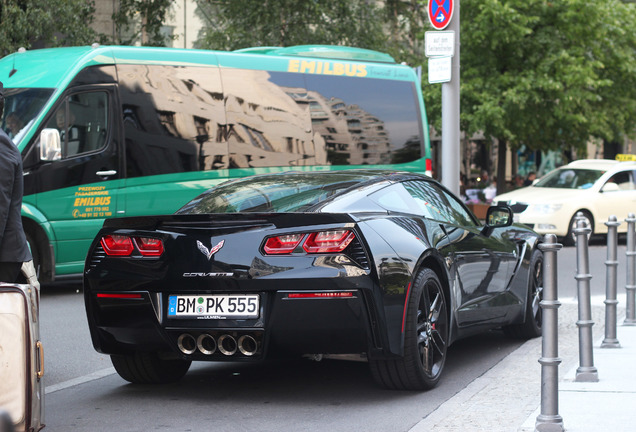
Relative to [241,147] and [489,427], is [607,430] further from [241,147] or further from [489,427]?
[241,147]

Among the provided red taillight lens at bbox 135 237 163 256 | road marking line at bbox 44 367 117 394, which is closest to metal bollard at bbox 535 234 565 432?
red taillight lens at bbox 135 237 163 256

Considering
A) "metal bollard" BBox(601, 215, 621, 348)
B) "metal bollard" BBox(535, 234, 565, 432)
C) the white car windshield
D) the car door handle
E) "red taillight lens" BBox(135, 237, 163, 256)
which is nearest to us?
"metal bollard" BBox(535, 234, 565, 432)

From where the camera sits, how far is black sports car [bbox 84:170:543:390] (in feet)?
18.4

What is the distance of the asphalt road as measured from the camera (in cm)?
549

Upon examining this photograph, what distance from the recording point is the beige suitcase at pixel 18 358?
4480 millimetres

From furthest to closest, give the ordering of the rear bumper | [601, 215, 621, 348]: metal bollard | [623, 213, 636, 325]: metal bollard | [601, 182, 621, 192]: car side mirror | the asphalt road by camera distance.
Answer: [601, 182, 621, 192]: car side mirror
[623, 213, 636, 325]: metal bollard
[601, 215, 621, 348]: metal bollard
the rear bumper
the asphalt road

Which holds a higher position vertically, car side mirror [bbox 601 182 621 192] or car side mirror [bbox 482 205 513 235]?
car side mirror [bbox 482 205 513 235]

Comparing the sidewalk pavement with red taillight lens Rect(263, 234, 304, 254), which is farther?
red taillight lens Rect(263, 234, 304, 254)

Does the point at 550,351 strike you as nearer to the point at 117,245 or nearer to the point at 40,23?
the point at 117,245

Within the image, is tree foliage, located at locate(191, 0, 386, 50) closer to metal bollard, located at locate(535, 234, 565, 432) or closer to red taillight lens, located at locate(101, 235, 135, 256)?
red taillight lens, located at locate(101, 235, 135, 256)

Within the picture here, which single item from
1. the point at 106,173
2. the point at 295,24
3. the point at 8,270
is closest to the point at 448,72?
the point at 106,173

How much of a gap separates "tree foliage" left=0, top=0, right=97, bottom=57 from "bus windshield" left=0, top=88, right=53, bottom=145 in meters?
7.04

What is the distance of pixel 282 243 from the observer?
570 centimetres

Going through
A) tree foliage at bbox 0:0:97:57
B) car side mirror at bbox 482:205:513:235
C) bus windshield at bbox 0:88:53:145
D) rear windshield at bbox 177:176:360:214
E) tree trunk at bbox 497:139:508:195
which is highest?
tree foliage at bbox 0:0:97:57
